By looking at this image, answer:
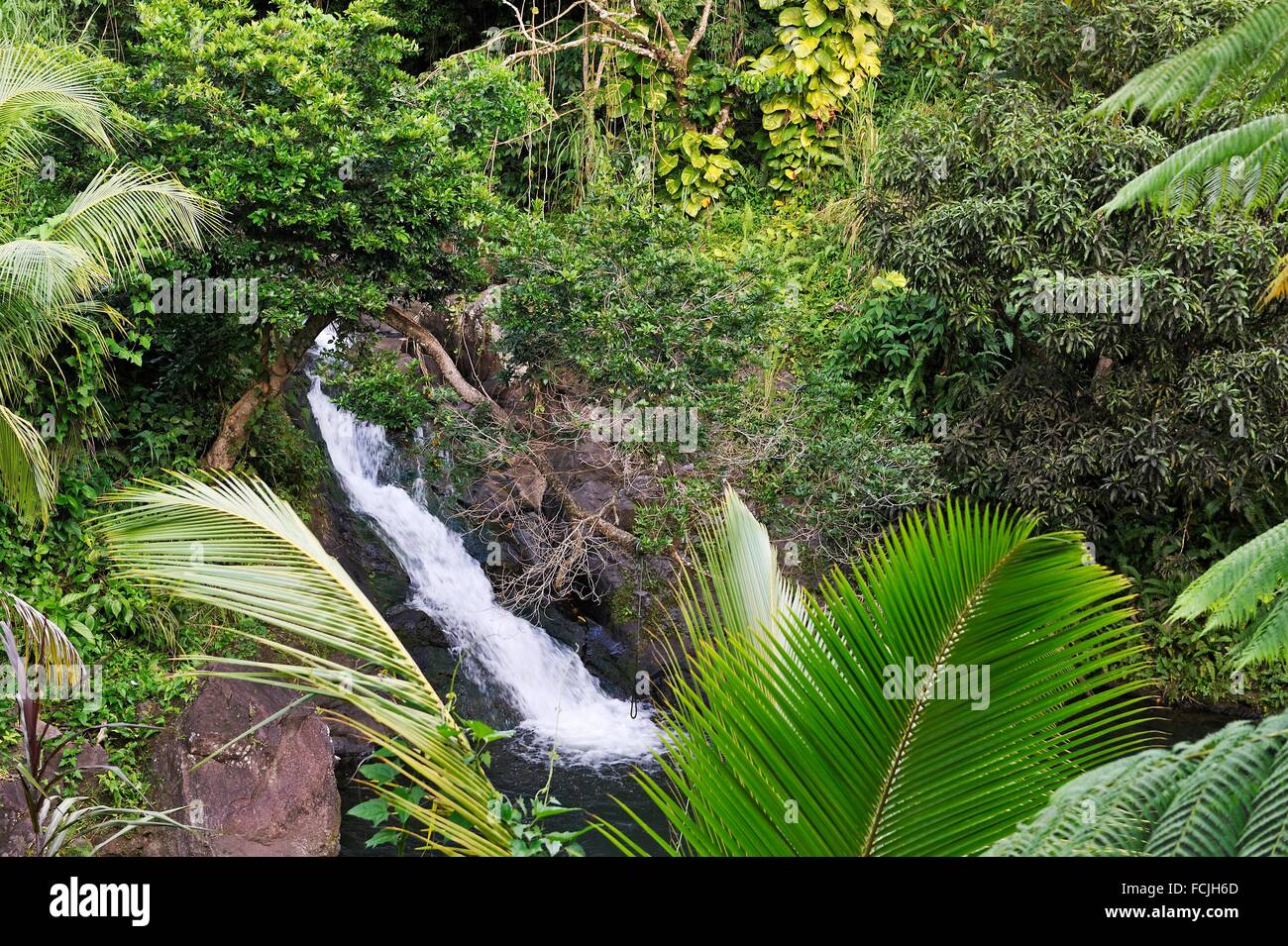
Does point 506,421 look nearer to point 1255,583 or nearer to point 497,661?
point 497,661

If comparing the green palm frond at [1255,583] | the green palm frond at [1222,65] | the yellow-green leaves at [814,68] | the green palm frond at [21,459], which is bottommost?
the green palm frond at [1255,583]

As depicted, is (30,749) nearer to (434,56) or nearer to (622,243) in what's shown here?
(622,243)

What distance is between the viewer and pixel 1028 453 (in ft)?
31.3

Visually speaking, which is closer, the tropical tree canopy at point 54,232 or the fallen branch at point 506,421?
the tropical tree canopy at point 54,232

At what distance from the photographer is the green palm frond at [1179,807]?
5.07 ft

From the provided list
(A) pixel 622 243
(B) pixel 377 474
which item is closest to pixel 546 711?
(B) pixel 377 474

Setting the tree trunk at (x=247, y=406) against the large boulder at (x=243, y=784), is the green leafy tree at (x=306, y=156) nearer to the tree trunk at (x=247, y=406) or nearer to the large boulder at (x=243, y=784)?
the tree trunk at (x=247, y=406)

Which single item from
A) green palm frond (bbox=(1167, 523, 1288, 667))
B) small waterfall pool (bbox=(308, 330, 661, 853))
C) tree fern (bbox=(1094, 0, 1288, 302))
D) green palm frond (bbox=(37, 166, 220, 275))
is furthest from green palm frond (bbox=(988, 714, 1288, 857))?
small waterfall pool (bbox=(308, 330, 661, 853))

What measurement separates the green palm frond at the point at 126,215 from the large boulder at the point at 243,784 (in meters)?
3.08

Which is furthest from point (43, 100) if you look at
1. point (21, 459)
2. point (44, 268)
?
point (21, 459)

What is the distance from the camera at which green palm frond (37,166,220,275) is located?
6234mm

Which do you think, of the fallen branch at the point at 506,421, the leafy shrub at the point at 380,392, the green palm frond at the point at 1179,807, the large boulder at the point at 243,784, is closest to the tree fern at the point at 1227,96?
the green palm frond at the point at 1179,807

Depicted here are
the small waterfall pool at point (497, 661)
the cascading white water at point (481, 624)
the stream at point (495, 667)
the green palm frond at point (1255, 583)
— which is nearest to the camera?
the green palm frond at point (1255, 583)
